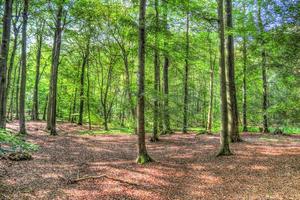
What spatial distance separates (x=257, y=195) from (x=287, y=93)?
446 centimetres

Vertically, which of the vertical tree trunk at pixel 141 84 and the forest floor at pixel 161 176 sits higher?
the vertical tree trunk at pixel 141 84

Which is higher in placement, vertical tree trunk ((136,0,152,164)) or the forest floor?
vertical tree trunk ((136,0,152,164))

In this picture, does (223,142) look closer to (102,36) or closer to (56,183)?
(56,183)

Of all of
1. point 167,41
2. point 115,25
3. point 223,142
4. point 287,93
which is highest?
point 115,25

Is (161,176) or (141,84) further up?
(141,84)

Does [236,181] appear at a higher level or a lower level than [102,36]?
lower

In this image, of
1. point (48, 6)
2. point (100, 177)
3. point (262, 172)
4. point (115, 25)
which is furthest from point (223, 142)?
point (48, 6)

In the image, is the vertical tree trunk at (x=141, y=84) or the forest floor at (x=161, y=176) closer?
the forest floor at (x=161, y=176)

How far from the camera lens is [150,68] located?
28438mm

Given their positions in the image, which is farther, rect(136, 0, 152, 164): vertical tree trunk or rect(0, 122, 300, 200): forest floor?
rect(136, 0, 152, 164): vertical tree trunk

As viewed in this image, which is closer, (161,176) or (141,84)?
(161,176)

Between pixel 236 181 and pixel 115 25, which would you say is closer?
pixel 236 181

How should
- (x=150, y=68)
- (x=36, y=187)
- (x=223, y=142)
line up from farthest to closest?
(x=150, y=68)
(x=223, y=142)
(x=36, y=187)

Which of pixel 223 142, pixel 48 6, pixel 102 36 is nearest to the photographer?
pixel 223 142
